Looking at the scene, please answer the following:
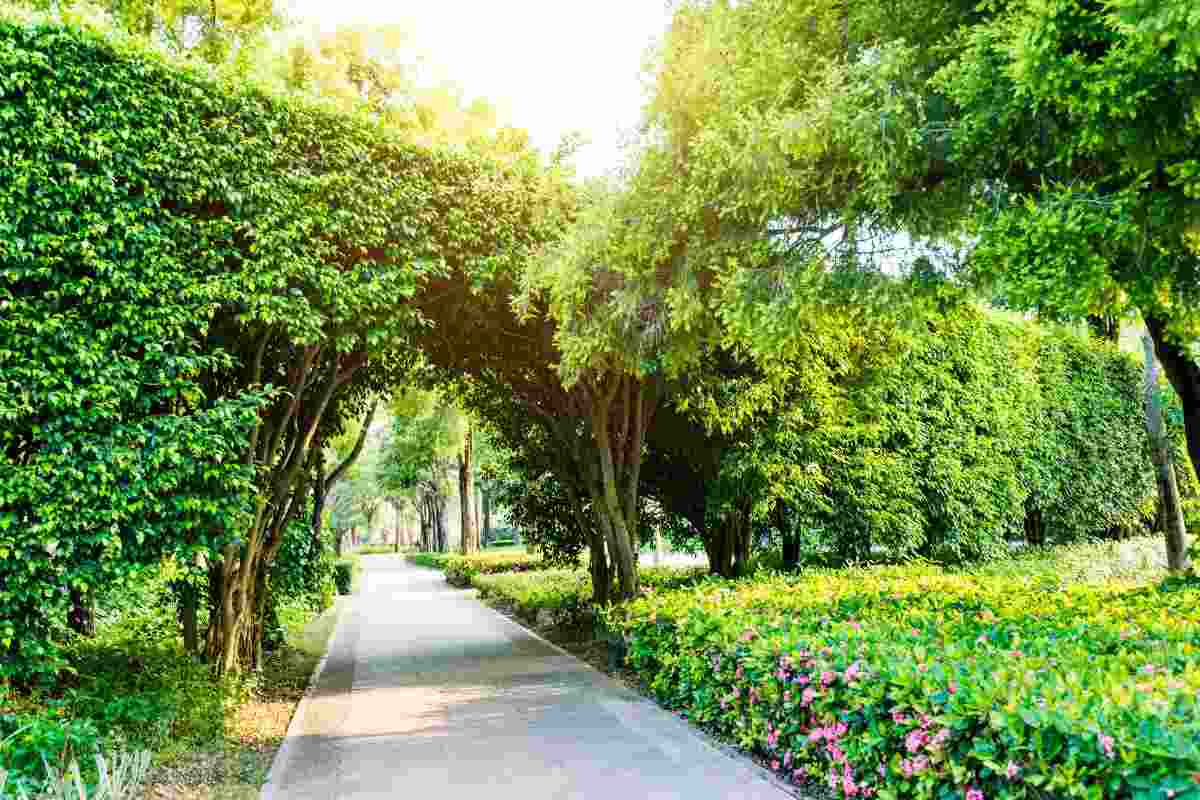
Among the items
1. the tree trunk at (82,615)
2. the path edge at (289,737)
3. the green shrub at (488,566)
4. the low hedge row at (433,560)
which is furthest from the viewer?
the low hedge row at (433,560)

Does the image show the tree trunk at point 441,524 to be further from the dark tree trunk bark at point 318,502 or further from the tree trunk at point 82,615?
the tree trunk at point 82,615

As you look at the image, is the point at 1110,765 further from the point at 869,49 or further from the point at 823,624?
the point at 869,49

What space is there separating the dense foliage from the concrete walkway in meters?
0.50

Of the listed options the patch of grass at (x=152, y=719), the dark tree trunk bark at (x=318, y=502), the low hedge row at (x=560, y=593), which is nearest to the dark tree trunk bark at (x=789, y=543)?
the low hedge row at (x=560, y=593)

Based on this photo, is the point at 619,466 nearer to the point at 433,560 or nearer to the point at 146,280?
the point at 146,280

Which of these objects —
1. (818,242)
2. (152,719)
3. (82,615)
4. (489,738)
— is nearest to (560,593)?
(82,615)

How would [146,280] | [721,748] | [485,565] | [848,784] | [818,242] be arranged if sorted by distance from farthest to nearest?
1. [485,565]
2. [818,242]
3. [146,280]
4. [721,748]
5. [848,784]

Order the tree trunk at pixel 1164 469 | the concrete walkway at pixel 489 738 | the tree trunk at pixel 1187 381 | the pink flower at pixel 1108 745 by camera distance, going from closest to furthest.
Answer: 1. the pink flower at pixel 1108 745
2. the concrete walkway at pixel 489 738
3. the tree trunk at pixel 1187 381
4. the tree trunk at pixel 1164 469

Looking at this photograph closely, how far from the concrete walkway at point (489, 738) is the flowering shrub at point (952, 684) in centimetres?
52

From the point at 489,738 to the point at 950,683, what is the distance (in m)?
4.07

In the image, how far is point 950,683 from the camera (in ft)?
13.6

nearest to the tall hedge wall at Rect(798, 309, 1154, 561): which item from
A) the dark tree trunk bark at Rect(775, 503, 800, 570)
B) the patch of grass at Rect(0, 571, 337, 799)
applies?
the dark tree trunk bark at Rect(775, 503, 800, 570)

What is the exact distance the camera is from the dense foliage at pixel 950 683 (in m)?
3.36

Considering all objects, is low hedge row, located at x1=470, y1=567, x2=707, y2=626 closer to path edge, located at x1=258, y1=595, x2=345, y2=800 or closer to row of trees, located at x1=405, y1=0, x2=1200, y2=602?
row of trees, located at x1=405, y1=0, x2=1200, y2=602
